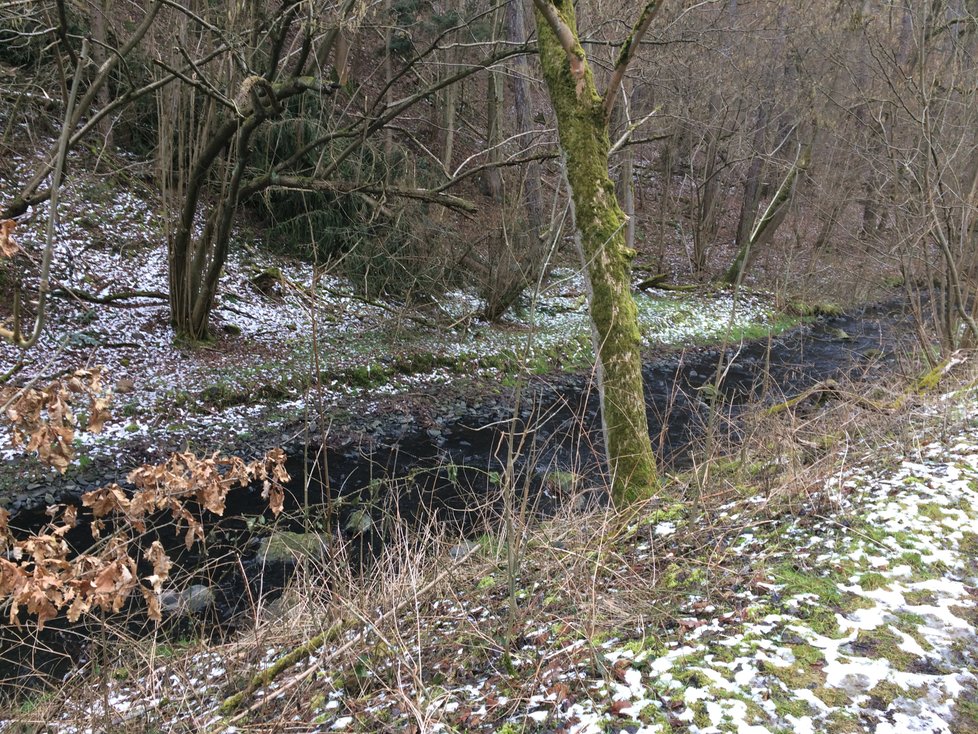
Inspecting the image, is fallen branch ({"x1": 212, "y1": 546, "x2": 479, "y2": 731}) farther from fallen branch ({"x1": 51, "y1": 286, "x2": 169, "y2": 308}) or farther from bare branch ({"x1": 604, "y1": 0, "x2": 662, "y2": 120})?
fallen branch ({"x1": 51, "y1": 286, "x2": 169, "y2": 308})

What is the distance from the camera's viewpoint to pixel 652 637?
284 cm

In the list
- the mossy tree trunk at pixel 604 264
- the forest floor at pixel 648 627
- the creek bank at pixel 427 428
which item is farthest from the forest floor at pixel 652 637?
the creek bank at pixel 427 428

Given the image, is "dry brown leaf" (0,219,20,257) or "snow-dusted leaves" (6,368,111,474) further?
"snow-dusted leaves" (6,368,111,474)

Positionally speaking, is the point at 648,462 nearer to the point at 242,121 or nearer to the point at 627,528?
the point at 627,528

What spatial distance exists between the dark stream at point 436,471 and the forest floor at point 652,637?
350mm

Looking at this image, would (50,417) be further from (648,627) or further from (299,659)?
(648,627)

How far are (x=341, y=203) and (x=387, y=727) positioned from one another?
10844 millimetres

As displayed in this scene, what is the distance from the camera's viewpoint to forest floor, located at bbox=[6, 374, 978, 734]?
95.0 inches

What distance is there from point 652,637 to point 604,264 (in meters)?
2.69

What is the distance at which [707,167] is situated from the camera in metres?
17.2

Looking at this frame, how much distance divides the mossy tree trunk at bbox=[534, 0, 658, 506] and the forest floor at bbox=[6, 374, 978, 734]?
67cm

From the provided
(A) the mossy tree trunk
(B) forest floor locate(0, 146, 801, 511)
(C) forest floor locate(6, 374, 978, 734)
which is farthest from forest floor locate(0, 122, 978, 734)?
(B) forest floor locate(0, 146, 801, 511)

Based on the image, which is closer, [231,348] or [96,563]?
[96,563]

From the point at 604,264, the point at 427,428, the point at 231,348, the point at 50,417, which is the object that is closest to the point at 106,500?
the point at 50,417
